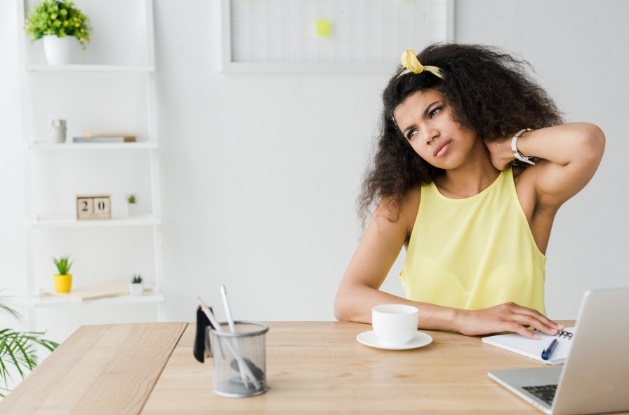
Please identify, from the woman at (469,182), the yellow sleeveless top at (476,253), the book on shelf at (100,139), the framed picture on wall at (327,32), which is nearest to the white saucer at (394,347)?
the woman at (469,182)

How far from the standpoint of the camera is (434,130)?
1.82m

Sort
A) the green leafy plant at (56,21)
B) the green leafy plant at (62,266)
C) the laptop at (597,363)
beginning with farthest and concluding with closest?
the green leafy plant at (62,266) → the green leafy plant at (56,21) → the laptop at (597,363)

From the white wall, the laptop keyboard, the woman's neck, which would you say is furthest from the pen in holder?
the white wall

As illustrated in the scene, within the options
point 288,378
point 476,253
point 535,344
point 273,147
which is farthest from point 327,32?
point 288,378

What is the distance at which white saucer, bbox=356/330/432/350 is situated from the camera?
54.3 inches

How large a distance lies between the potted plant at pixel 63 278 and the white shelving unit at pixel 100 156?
0.08 meters

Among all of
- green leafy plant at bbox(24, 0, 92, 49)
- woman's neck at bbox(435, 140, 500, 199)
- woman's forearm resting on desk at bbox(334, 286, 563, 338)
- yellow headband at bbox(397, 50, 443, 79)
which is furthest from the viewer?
green leafy plant at bbox(24, 0, 92, 49)

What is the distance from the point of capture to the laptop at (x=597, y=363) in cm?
101

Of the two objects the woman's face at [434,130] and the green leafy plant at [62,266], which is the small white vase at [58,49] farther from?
the woman's face at [434,130]

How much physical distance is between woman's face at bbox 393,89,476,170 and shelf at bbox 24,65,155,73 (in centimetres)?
134

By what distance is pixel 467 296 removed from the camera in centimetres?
185

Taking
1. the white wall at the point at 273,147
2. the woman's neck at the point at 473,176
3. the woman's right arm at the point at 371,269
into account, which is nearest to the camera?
the woman's right arm at the point at 371,269

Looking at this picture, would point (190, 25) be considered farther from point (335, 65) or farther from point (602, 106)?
point (602, 106)

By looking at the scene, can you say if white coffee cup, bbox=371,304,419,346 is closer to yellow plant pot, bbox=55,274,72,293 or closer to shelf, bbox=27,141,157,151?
shelf, bbox=27,141,157,151
